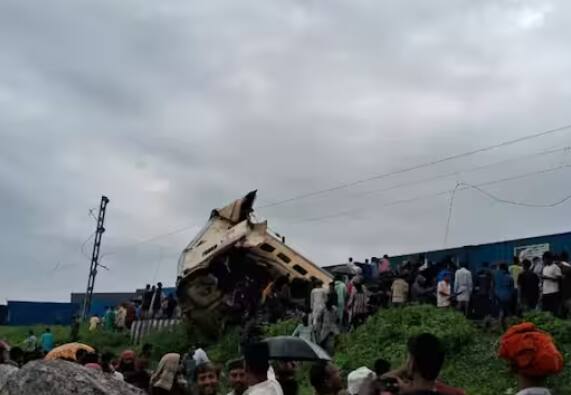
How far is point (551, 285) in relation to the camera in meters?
15.5

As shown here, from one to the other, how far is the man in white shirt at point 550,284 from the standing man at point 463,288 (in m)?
1.89

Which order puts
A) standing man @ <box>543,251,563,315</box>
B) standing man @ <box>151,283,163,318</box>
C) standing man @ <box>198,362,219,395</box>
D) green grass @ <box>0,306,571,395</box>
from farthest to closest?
standing man @ <box>151,283,163,318</box>
standing man @ <box>543,251,563,315</box>
green grass @ <box>0,306,571,395</box>
standing man @ <box>198,362,219,395</box>

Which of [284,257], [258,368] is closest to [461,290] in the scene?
[284,257]

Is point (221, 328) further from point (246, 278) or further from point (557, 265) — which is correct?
point (557, 265)

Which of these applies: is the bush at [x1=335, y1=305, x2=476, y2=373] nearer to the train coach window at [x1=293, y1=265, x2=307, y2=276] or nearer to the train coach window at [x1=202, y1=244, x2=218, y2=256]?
the train coach window at [x1=293, y1=265, x2=307, y2=276]

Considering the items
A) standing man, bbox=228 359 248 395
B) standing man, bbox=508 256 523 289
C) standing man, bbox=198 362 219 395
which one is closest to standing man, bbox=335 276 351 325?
standing man, bbox=508 256 523 289

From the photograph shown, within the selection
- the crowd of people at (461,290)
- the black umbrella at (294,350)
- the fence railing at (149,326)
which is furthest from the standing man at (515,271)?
the fence railing at (149,326)

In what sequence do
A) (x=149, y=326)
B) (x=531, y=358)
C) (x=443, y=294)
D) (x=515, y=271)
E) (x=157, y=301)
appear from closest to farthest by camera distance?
1. (x=531, y=358)
2. (x=515, y=271)
3. (x=443, y=294)
4. (x=149, y=326)
5. (x=157, y=301)

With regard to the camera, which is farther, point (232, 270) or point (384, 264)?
point (232, 270)

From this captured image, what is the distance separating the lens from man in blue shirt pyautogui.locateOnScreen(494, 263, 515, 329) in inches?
644

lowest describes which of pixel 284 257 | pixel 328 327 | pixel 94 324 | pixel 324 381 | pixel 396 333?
pixel 324 381

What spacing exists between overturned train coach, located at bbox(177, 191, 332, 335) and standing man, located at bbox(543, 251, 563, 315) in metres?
8.29

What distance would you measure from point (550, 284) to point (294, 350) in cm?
840

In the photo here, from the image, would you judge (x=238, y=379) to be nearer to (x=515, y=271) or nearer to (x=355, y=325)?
(x=515, y=271)
